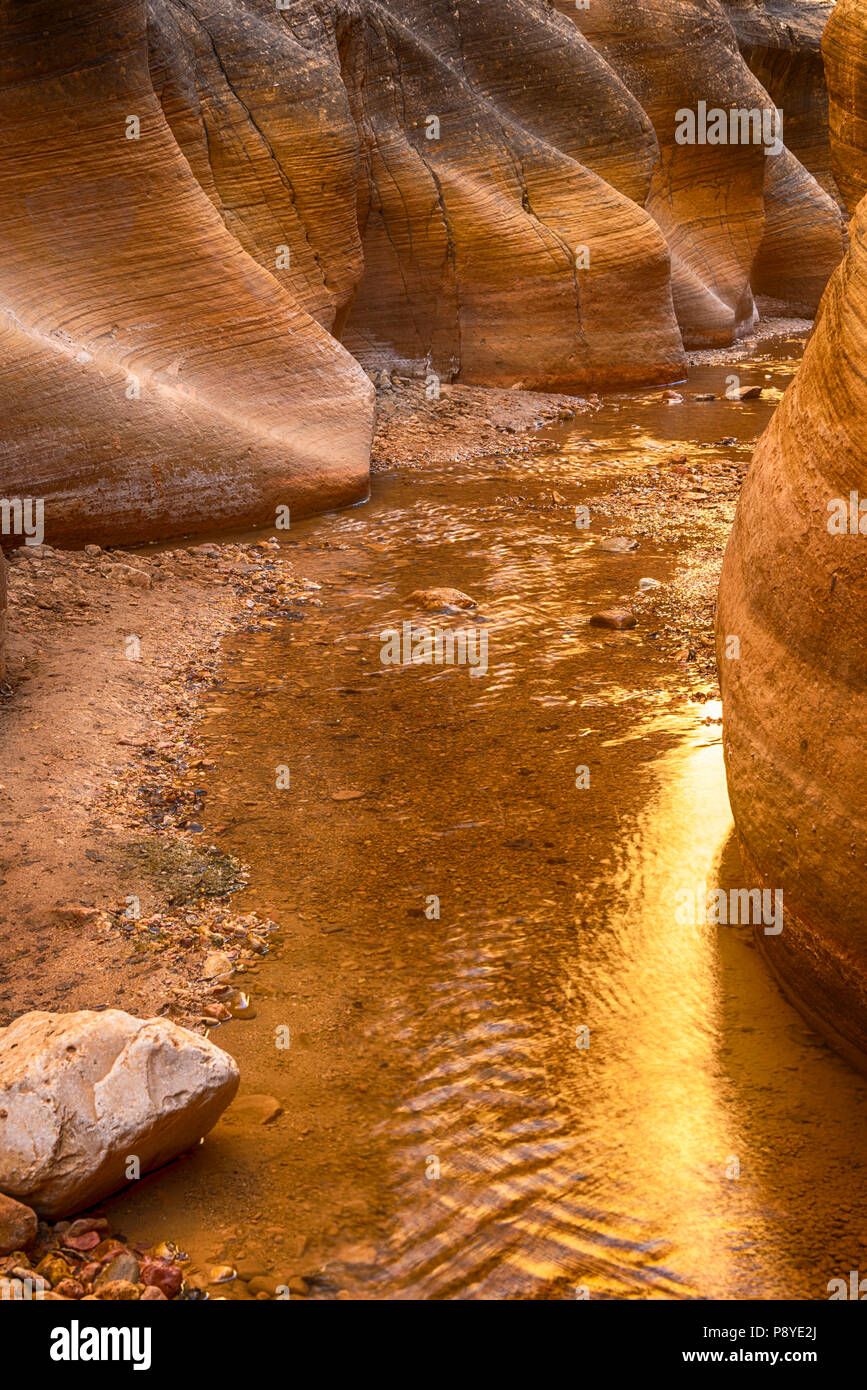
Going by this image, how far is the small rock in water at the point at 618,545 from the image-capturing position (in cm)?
798

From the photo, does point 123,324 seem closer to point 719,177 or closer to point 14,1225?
point 14,1225

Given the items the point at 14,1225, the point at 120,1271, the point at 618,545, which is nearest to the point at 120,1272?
the point at 120,1271

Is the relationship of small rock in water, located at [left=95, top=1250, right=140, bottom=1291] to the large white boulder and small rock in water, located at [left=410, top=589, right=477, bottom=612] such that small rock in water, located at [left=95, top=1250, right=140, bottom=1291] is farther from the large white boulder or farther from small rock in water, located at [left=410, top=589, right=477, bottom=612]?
small rock in water, located at [left=410, top=589, right=477, bottom=612]

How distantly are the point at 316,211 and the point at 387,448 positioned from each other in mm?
1869

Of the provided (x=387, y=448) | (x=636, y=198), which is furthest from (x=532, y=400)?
(x=636, y=198)

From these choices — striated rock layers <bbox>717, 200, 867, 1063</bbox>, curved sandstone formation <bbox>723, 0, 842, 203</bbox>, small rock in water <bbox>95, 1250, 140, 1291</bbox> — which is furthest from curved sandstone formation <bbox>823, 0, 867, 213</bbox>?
curved sandstone formation <bbox>723, 0, 842, 203</bbox>

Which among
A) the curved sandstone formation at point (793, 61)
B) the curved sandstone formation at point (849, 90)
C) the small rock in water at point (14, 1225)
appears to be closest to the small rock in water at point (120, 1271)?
Result: the small rock in water at point (14, 1225)

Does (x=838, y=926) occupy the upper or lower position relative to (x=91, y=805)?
upper

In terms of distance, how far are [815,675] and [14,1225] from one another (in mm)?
2247

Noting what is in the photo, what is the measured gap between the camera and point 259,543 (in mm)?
8180

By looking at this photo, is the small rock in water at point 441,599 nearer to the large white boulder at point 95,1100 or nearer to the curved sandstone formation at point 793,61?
the large white boulder at point 95,1100

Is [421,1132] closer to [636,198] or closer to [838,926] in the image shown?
[838,926]

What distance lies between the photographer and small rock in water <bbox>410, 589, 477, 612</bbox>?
6.92 m

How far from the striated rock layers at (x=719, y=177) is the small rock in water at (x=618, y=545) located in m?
8.08
